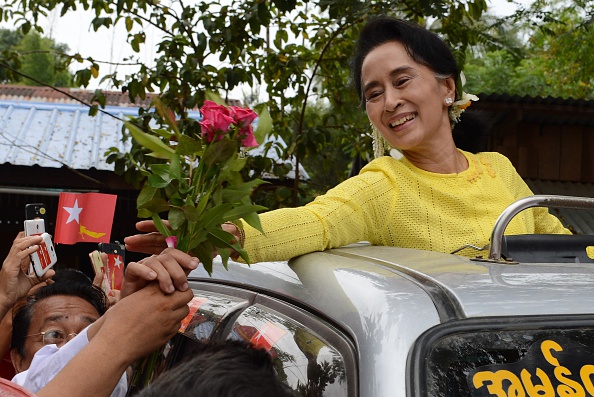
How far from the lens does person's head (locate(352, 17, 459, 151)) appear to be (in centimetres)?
232

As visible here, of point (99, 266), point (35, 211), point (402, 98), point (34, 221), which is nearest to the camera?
point (402, 98)

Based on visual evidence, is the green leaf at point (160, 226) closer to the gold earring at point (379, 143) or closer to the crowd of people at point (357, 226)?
the crowd of people at point (357, 226)

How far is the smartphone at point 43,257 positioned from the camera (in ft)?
8.54

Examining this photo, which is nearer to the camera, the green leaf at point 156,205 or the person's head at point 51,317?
the green leaf at point 156,205

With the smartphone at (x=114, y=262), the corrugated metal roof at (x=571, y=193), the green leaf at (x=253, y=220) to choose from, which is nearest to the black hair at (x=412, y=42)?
the green leaf at (x=253, y=220)

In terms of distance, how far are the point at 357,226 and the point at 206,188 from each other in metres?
0.51

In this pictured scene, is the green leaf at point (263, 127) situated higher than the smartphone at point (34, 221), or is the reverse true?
the green leaf at point (263, 127)

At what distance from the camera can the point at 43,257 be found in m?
2.64

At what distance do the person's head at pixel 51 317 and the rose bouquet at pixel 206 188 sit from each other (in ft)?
3.56

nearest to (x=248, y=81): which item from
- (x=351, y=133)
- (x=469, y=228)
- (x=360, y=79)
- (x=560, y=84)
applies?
(x=351, y=133)

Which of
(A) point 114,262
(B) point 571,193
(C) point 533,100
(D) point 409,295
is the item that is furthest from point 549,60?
(D) point 409,295

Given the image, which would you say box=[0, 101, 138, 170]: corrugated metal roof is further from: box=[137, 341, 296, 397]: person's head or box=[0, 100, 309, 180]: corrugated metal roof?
box=[137, 341, 296, 397]: person's head

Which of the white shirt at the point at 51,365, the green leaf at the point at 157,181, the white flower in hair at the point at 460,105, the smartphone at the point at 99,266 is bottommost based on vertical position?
the smartphone at the point at 99,266

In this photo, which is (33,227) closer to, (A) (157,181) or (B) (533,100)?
(A) (157,181)
